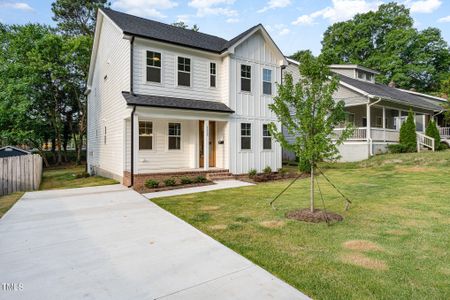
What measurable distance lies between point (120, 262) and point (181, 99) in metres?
8.90

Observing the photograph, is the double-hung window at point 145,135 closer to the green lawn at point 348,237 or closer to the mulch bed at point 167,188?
the mulch bed at point 167,188

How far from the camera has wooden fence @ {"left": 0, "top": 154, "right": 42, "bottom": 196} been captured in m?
9.83

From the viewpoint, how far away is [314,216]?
5.58m

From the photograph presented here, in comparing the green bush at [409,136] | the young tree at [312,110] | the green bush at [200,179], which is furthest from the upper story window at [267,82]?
the green bush at [409,136]

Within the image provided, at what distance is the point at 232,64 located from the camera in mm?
12680

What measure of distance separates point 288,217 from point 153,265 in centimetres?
314

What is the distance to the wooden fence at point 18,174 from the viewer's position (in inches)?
387

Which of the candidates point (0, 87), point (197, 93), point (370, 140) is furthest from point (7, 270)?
point (0, 87)

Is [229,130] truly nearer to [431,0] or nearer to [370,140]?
[370,140]

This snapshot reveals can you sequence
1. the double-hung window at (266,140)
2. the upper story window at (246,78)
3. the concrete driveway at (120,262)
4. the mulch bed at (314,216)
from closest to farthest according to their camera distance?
the concrete driveway at (120,262) < the mulch bed at (314,216) < the upper story window at (246,78) < the double-hung window at (266,140)

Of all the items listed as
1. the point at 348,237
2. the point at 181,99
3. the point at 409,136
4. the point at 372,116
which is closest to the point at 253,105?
the point at 181,99

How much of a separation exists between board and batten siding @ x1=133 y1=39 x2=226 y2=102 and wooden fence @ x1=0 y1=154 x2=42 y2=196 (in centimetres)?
510

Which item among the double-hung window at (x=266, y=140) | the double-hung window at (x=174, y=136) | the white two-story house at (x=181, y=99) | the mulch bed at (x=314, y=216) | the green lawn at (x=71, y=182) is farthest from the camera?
the double-hung window at (x=266, y=140)

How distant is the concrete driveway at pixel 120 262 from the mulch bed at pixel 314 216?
2142 millimetres
